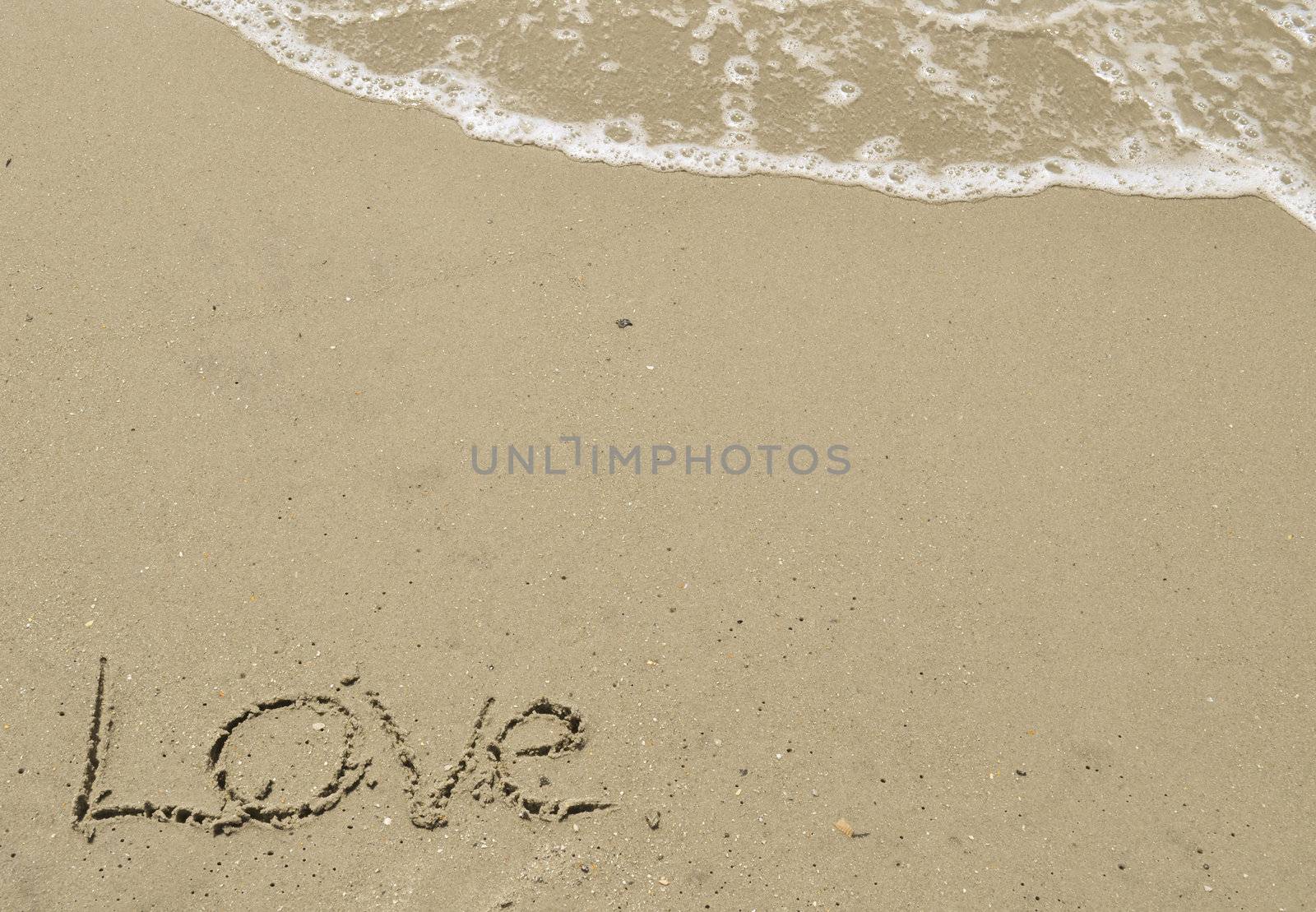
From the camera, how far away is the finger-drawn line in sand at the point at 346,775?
2.55 meters

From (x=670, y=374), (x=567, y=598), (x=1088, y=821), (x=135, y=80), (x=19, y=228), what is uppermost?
(x=135, y=80)

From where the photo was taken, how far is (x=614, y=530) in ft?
9.77

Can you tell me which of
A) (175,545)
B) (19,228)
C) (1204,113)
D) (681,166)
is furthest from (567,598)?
(1204,113)

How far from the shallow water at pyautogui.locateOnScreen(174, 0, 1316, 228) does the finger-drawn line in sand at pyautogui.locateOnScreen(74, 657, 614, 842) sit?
2084 millimetres

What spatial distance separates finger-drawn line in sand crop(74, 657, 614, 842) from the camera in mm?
2555

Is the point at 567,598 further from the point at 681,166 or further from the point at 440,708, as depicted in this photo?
the point at 681,166

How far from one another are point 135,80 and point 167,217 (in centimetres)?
70

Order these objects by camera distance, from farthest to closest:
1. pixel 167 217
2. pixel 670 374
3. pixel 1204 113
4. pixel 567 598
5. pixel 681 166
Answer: pixel 1204 113, pixel 681 166, pixel 167 217, pixel 670 374, pixel 567 598

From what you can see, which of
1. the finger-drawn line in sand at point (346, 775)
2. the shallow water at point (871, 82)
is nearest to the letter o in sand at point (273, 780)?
the finger-drawn line in sand at point (346, 775)

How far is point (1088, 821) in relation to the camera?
2.63 metres

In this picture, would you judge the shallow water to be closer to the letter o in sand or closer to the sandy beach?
the sandy beach

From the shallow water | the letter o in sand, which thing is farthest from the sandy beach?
the shallow water

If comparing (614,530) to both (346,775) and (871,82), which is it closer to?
(346,775)

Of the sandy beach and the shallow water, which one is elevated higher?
the shallow water
